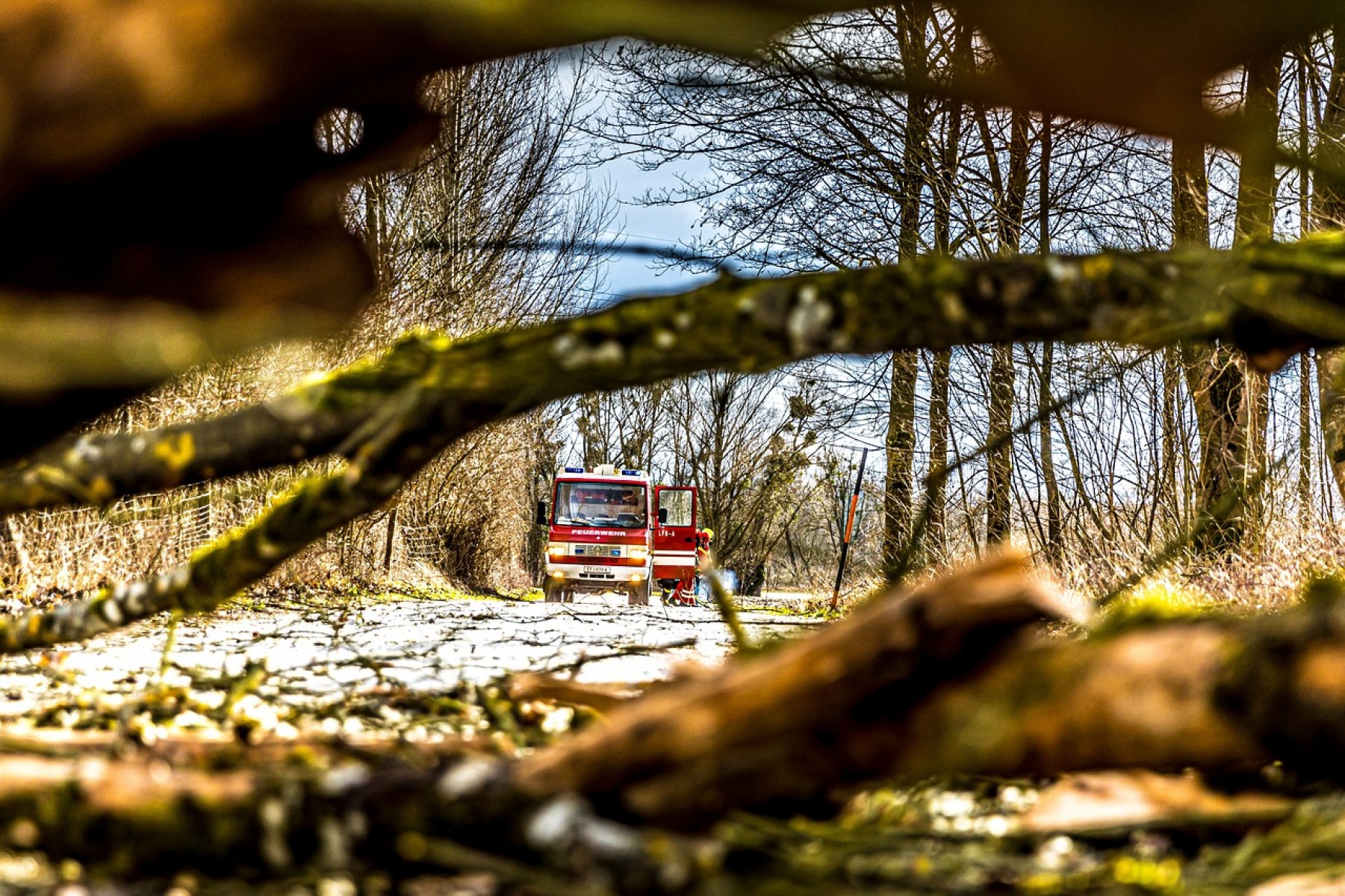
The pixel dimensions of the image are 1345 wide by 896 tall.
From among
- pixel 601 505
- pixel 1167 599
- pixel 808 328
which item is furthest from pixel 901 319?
pixel 601 505

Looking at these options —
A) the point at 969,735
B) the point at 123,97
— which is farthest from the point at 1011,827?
the point at 123,97

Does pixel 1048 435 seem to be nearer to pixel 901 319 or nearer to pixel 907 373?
pixel 907 373

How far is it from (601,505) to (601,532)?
620 mm

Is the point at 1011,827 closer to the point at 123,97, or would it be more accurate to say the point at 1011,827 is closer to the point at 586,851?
the point at 586,851

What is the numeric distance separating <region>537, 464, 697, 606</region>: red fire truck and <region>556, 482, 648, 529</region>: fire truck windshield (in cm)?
1

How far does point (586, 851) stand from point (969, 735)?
0.53 meters

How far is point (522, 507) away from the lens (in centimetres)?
2638

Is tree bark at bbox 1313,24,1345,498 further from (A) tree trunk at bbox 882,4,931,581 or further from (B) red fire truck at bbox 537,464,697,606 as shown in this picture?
(B) red fire truck at bbox 537,464,697,606

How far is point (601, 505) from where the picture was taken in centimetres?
1636

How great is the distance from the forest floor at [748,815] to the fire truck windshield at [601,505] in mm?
13311

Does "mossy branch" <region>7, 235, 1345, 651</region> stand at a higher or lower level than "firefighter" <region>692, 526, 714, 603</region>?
higher

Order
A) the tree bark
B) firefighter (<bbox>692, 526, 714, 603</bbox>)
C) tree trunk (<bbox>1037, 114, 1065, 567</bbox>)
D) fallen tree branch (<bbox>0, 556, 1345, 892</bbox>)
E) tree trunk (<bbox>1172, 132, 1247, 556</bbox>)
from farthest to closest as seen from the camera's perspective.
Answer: firefighter (<bbox>692, 526, 714, 603</bbox>) → tree trunk (<bbox>1037, 114, 1065, 567</bbox>) → tree trunk (<bbox>1172, 132, 1247, 556</bbox>) → the tree bark → fallen tree branch (<bbox>0, 556, 1345, 892</bbox>)

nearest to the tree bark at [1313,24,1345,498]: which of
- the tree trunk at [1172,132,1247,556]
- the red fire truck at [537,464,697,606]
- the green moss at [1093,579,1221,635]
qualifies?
the tree trunk at [1172,132,1247,556]

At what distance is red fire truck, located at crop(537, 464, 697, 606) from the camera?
1577cm
